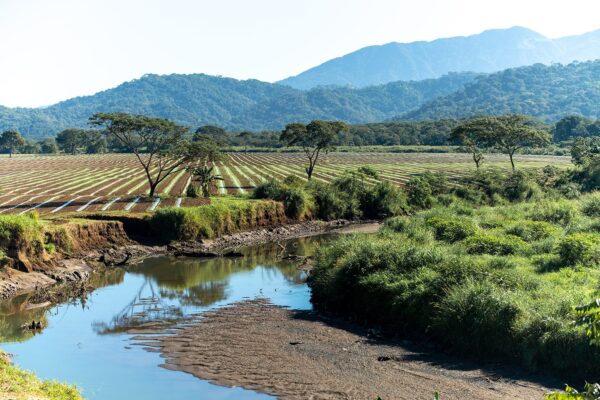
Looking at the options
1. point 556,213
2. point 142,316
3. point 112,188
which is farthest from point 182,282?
point 112,188

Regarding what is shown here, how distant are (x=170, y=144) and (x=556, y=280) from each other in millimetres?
56373

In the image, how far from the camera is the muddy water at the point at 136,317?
22.9 meters

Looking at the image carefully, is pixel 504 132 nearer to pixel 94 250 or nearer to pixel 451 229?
pixel 451 229

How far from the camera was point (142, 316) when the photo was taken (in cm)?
3275

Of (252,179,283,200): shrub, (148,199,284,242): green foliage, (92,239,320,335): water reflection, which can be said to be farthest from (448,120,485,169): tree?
(92,239,320,335): water reflection

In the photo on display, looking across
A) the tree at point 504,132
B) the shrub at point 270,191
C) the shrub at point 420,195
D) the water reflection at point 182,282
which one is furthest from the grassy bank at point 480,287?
the tree at point 504,132

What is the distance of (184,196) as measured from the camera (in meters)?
71.9

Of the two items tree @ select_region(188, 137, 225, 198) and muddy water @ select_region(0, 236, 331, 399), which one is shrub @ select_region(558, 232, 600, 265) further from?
tree @ select_region(188, 137, 225, 198)

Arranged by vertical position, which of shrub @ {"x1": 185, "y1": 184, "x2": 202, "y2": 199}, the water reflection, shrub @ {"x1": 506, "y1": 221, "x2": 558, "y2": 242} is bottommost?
the water reflection

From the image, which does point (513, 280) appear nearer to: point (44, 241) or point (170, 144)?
point (44, 241)

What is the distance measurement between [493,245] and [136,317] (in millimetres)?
21503

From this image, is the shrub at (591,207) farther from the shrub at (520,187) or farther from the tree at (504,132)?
the tree at (504,132)

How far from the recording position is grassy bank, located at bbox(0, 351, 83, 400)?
16.4m

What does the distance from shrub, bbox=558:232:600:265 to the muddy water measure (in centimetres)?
1437
